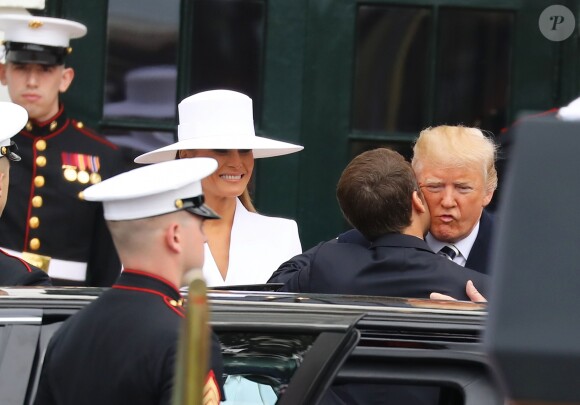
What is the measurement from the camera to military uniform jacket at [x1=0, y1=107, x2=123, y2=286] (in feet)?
18.3

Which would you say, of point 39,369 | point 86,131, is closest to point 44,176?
point 86,131

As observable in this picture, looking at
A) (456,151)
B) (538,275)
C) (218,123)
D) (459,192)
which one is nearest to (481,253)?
(459,192)

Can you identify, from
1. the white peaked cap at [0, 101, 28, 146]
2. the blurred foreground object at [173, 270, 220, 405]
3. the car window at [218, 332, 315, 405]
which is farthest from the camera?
the white peaked cap at [0, 101, 28, 146]

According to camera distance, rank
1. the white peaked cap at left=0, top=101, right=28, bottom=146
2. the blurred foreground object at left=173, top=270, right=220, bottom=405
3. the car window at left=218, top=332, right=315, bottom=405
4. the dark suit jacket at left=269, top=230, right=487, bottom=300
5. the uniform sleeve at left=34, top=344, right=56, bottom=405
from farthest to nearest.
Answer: the white peaked cap at left=0, top=101, right=28, bottom=146 → the dark suit jacket at left=269, top=230, right=487, bottom=300 → the car window at left=218, top=332, right=315, bottom=405 → the uniform sleeve at left=34, top=344, right=56, bottom=405 → the blurred foreground object at left=173, top=270, right=220, bottom=405

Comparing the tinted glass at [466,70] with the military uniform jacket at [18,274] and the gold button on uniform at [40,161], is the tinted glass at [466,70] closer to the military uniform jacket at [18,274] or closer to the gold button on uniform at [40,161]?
the gold button on uniform at [40,161]

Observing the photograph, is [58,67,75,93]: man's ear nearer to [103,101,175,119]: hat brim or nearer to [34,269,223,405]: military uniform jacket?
[103,101,175,119]: hat brim

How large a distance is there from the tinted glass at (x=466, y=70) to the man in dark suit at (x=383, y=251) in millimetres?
2289

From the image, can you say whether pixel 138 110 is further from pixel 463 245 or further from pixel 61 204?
pixel 463 245

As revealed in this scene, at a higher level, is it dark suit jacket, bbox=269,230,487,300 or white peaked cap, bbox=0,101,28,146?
white peaked cap, bbox=0,101,28,146

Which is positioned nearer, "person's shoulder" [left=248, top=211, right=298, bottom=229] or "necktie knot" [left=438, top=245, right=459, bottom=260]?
"necktie knot" [left=438, top=245, right=459, bottom=260]

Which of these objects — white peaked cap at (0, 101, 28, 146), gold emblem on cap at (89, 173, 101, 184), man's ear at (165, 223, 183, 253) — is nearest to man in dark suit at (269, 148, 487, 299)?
man's ear at (165, 223, 183, 253)

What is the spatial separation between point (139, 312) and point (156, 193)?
0.26 meters

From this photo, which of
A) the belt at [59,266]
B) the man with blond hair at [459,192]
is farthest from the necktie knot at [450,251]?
the belt at [59,266]

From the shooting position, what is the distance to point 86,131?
5.83 metres
